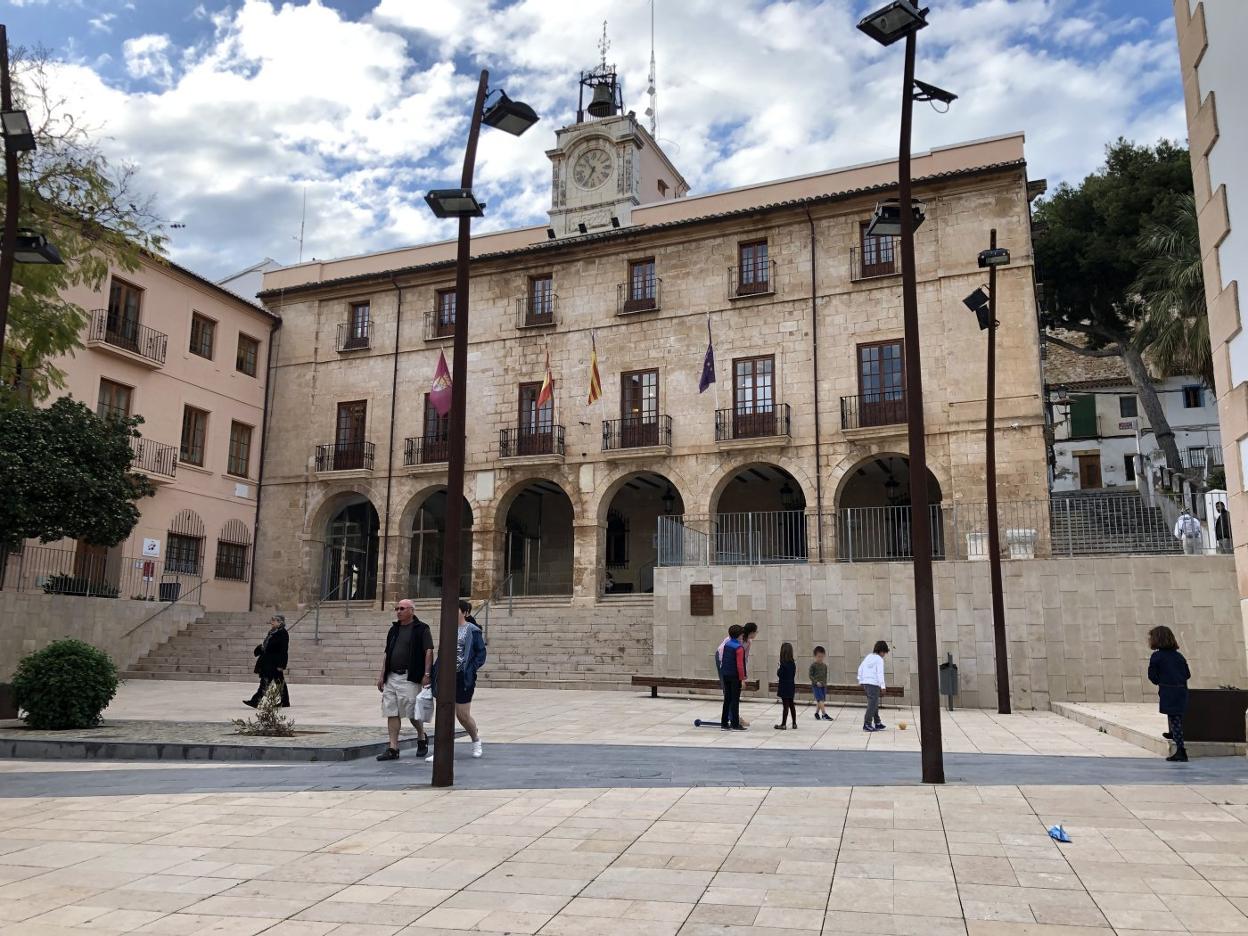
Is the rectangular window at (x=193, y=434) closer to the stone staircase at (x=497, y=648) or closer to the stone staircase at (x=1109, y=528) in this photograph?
the stone staircase at (x=497, y=648)

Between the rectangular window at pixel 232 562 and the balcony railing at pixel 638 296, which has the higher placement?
the balcony railing at pixel 638 296

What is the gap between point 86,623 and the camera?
893 inches

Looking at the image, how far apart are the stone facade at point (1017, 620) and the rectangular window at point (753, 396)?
6.31 metres

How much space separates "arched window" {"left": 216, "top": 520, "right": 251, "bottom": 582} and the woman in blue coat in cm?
2623

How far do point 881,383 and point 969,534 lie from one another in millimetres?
5804

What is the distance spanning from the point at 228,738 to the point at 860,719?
9377 mm

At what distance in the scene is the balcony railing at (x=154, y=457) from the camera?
2650 cm

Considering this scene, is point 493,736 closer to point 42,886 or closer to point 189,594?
point 42,886

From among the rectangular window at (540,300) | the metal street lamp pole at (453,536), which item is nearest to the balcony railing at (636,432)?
the rectangular window at (540,300)

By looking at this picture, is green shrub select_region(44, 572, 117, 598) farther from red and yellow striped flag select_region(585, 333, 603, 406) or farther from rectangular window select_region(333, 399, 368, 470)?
red and yellow striped flag select_region(585, 333, 603, 406)

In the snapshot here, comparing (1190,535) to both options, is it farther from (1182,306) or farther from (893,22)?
(893,22)

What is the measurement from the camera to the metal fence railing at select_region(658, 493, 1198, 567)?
18.1 m

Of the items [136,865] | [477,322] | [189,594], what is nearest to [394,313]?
[477,322]

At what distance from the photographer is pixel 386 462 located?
98.7ft
